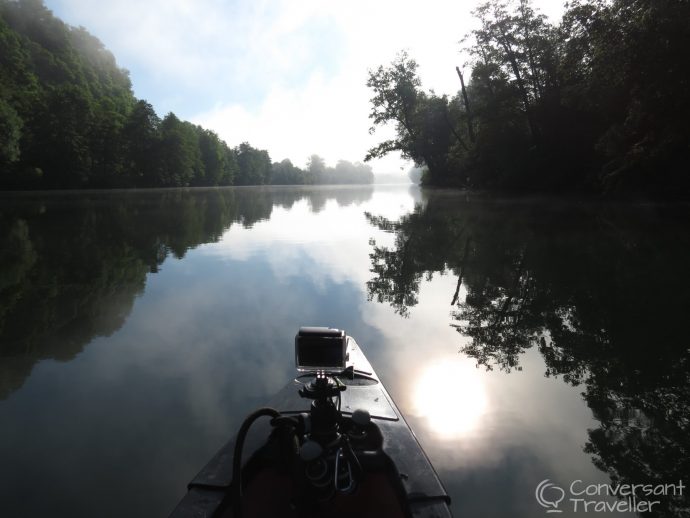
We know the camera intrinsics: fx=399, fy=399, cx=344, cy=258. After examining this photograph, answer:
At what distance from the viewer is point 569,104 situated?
1064 inches

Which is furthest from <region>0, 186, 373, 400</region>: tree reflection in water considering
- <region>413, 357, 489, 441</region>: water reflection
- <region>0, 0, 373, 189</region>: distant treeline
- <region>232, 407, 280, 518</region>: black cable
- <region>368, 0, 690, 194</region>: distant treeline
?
<region>0, 0, 373, 189</region>: distant treeline

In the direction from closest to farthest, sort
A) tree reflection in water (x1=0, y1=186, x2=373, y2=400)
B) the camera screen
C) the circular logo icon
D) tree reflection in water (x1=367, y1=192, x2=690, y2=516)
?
1. the camera screen
2. the circular logo icon
3. tree reflection in water (x1=367, y1=192, x2=690, y2=516)
4. tree reflection in water (x1=0, y1=186, x2=373, y2=400)

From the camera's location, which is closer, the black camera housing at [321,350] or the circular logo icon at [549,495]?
the black camera housing at [321,350]

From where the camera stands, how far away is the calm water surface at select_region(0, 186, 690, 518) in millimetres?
3395

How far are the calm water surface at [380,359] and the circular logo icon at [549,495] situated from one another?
1.3 inches

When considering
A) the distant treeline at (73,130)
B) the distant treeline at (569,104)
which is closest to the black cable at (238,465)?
the distant treeline at (569,104)

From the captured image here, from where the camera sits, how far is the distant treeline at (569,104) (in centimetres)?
1606

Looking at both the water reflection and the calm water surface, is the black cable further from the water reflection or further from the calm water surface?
the water reflection

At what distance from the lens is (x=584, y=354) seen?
18.3 ft

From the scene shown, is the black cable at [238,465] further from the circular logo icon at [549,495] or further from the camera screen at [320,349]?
the circular logo icon at [549,495]

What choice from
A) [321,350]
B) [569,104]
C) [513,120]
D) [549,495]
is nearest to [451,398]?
[549,495]

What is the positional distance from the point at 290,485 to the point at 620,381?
14.0 ft

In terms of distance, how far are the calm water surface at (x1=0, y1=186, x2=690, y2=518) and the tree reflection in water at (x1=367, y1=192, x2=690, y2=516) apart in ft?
0.10

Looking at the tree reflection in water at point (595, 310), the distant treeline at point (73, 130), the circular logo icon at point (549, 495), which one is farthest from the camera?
the distant treeline at point (73, 130)
